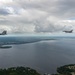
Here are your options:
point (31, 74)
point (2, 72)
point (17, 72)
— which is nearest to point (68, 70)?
point (31, 74)

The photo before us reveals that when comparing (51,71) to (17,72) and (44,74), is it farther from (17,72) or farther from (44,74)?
(17,72)

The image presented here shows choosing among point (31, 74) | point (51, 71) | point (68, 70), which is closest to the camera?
point (31, 74)

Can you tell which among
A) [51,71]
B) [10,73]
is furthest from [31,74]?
[51,71]

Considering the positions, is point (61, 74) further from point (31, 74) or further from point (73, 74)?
point (31, 74)

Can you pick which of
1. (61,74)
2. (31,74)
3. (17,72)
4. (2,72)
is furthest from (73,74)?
(2,72)

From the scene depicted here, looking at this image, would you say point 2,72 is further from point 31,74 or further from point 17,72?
point 31,74

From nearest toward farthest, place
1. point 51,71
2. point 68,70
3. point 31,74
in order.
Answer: point 31,74 < point 68,70 < point 51,71

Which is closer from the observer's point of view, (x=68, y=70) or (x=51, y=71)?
(x=68, y=70)

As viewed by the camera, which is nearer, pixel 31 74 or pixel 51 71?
pixel 31 74
